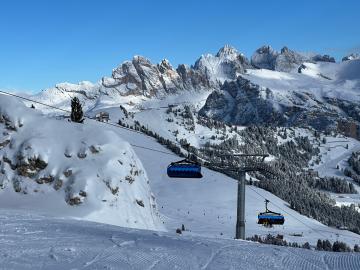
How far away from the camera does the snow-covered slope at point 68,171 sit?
35062 mm

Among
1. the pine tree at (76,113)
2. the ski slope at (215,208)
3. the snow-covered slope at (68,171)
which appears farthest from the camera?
the ski slope at (215,208)

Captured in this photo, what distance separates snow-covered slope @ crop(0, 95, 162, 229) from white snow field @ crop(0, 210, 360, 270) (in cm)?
1474

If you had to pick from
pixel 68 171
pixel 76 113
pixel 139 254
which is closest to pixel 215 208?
pixel 76 113

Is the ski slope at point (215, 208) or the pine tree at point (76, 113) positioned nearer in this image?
the pine tree at point (76, 113)

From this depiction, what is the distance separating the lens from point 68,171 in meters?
36.8

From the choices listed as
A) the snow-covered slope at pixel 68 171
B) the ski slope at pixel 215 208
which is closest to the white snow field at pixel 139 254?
the snow-covered slope at pixel 68 171

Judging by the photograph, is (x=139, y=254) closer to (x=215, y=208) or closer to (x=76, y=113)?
(x=76, y=113)

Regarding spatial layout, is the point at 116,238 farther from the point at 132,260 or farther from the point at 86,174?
the point at 86,174

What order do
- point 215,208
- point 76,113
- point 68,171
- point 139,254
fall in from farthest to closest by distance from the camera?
point 215,208 → point 76,113 → point 68,171 → point 139,254

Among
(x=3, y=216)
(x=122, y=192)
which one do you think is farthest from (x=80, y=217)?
(x=3, y=216)

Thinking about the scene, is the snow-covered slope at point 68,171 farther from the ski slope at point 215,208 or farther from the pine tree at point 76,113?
the ski slope at point 215,208

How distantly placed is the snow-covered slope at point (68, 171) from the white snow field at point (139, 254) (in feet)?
48.3

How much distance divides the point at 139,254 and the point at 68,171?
22293 mm

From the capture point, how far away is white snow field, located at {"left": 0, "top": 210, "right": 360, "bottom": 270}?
14.3 meters
